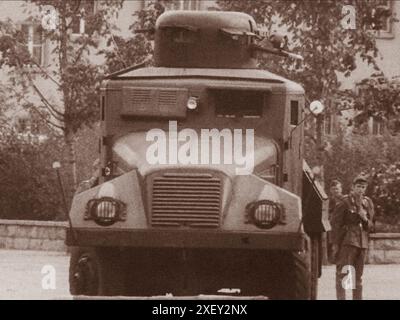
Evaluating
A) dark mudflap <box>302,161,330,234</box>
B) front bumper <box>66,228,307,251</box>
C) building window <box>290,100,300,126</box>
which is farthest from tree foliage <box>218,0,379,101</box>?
front bumper <box>66,228,307,251</box>

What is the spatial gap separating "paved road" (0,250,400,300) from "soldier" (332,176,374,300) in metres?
0.53

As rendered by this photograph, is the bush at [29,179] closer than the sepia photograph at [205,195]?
No

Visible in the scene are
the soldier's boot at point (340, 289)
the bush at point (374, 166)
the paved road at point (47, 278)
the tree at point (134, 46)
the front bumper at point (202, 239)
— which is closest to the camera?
the front bumper at point (202, 239)

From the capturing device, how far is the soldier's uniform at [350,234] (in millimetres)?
17578

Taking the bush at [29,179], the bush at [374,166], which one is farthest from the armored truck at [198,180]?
the bush at [29,179]

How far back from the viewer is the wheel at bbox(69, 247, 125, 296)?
46.0 feet

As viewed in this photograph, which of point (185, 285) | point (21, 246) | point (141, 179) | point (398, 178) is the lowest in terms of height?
point (21, 246)

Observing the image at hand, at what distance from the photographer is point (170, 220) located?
13570mm

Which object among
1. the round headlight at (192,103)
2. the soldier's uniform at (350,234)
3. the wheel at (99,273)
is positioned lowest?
the soldier's uniform at (350,234)

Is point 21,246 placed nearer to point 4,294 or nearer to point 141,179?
point 4,294

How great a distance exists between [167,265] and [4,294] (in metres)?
4.02

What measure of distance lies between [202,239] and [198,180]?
1.57ft

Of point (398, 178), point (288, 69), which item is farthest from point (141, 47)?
point (398, 178)

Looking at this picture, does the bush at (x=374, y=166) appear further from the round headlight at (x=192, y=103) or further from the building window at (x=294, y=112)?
the round headlight at (x=192, y=103)
